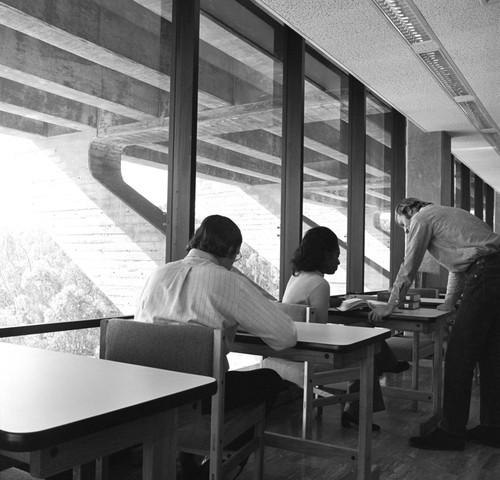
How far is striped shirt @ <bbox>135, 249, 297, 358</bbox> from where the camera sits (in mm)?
1928

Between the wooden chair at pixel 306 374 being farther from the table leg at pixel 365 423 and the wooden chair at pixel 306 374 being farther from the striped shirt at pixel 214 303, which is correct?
the striped shirt at pixel 214 303

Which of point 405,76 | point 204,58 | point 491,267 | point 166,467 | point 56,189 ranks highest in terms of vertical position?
point 405,76

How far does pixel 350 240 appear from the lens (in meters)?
5.55

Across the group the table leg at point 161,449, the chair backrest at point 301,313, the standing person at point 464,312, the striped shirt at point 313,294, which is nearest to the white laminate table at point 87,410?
the table leg at point 161,449

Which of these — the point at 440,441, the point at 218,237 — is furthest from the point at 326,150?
the point at 218,237

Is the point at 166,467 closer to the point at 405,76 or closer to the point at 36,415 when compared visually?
the point at 36,415

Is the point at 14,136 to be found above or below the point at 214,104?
below

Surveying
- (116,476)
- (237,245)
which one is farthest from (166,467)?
(116,476)

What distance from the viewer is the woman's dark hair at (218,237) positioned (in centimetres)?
213

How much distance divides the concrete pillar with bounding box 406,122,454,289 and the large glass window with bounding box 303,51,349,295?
1.81 meters

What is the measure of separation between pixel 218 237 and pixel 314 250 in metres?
1.00

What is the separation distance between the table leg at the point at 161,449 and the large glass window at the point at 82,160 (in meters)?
1.30

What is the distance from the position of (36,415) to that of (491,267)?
2.54 m

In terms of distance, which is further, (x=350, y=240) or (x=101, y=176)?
(x=350, y=240)
